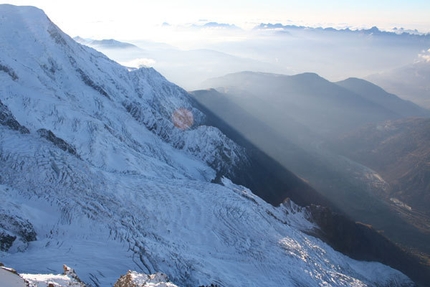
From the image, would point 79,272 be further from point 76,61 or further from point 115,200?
point 76,61

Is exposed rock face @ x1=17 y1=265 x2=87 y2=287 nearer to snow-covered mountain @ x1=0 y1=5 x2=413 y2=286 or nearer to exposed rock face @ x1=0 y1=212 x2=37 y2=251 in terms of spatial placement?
snow-covered mountain @ x1=0 y1=5 x2=413 y2=286

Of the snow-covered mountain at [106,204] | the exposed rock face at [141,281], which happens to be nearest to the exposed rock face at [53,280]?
the exposed rock face at [141,281]

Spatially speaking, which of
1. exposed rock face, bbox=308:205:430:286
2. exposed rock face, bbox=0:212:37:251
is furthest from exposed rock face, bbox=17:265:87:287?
exposed rock face, bbox=308:205:430:286

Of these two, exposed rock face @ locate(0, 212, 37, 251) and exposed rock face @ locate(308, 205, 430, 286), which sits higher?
exposed rock face @ locate(0, 212, 37, 251)

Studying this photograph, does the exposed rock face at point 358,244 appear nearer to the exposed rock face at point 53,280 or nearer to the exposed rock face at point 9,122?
the exposed rock face at point 9,122

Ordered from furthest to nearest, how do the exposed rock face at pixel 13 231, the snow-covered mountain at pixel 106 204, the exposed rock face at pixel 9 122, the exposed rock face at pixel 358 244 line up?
the exposed rock face at pixel 358 244
the exposed rock face at pixel 9 122
the snow-covered mountain at pixel 106 204
the exposed rock face at pixel 13 231

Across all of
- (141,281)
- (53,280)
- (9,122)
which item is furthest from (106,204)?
(53,280)

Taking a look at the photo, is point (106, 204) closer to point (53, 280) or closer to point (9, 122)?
point (9, 122)

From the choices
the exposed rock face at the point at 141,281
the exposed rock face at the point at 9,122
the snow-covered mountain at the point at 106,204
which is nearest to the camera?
the exposed rock face at the point at 141,281
